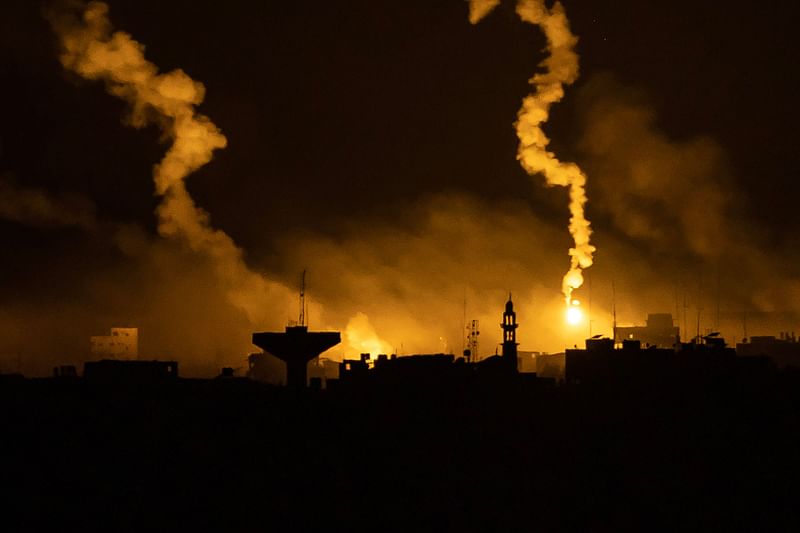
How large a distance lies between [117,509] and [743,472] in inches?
1105

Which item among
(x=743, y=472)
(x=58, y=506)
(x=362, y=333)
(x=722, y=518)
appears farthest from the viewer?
(x=362, y=333)

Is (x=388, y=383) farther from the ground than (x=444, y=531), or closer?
farther from the ground

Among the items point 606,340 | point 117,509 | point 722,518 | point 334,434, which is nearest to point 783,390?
point 606,340

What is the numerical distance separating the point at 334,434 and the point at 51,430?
1306 centimetres

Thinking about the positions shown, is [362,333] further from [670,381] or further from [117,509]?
[117,509]

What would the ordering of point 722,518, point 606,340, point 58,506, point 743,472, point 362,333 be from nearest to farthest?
point 58,506 → point 722,518 → point 743,472 → point 606,340 → point 362,333

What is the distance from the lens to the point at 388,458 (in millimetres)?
56531

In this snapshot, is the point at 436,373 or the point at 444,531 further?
the point at 436,373

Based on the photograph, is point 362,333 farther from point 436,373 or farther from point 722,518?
point 722,518

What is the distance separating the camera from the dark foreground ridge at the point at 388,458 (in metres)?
49.0

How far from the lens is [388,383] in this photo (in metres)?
67.2

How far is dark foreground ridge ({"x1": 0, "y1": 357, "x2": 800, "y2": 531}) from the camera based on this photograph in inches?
1929

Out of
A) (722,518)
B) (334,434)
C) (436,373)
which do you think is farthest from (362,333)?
(722,518)

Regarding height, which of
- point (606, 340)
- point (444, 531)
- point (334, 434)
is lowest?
point (444, 531)
